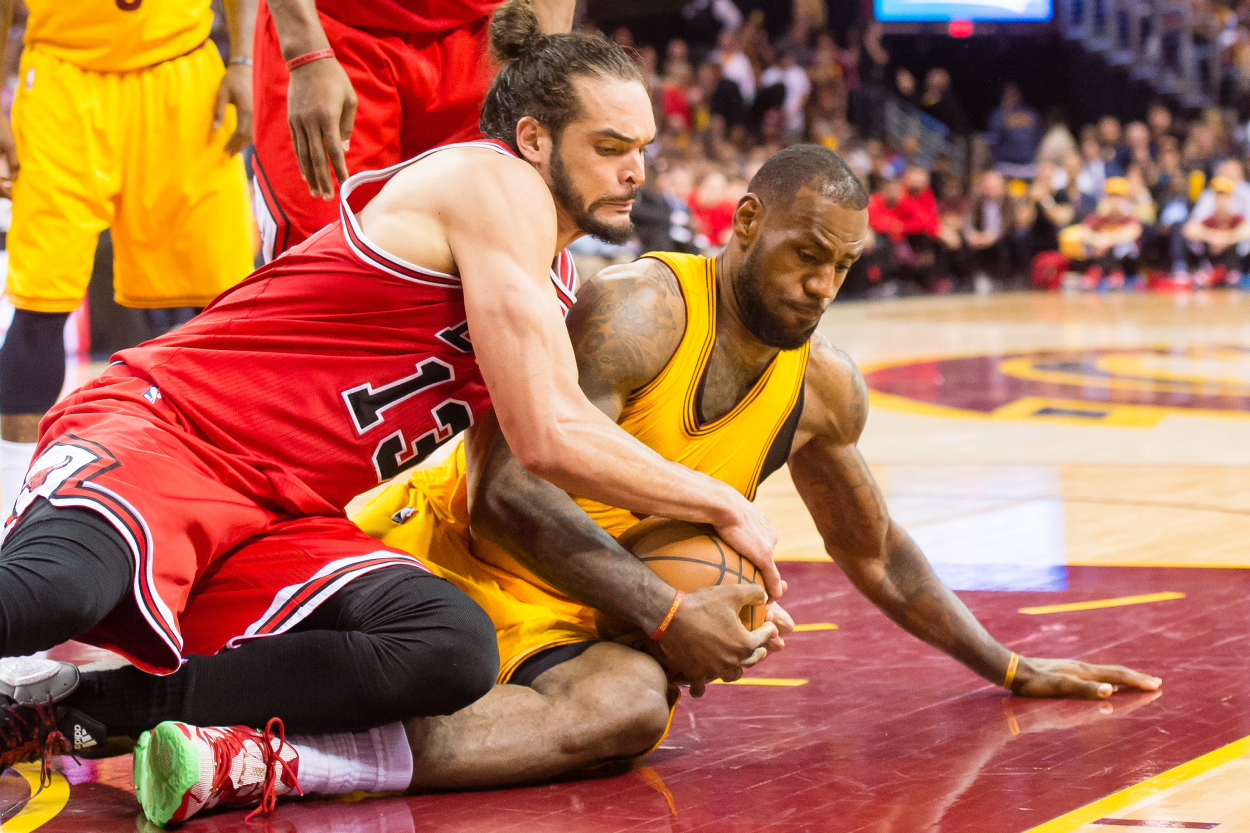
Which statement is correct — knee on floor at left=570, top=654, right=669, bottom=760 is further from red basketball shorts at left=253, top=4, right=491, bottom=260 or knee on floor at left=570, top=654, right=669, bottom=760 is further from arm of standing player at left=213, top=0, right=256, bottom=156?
arm of standing player at left=213, top=0, right=256, bottom=156

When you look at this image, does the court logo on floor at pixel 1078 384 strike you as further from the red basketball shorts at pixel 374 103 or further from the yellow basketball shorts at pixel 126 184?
the red basketball shorts at pixel 374 103

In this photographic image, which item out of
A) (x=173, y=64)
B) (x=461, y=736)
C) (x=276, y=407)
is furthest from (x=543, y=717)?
(x=173, y=64)

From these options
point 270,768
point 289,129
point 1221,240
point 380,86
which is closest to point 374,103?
point 380,86

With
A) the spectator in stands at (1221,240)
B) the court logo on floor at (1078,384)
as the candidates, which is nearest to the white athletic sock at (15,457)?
the court logo on floor at (1078,384)

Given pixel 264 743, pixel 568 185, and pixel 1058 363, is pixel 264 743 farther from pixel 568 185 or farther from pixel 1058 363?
pixel 1058 363

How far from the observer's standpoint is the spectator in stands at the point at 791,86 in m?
19.7

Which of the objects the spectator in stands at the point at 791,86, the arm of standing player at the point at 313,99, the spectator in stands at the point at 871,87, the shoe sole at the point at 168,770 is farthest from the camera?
the spectator in stands at the point at 871,87

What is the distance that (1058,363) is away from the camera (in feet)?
31.2

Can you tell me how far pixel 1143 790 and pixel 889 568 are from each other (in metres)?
0.79

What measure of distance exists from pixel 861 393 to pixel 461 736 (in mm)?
1079

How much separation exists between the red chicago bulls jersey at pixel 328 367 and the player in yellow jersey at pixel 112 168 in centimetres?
162

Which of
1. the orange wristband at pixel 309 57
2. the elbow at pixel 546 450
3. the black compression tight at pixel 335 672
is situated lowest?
the black compression tight at pixel 335 672

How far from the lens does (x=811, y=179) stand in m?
2.79

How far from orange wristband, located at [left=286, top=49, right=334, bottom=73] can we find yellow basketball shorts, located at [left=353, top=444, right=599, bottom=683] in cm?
86
